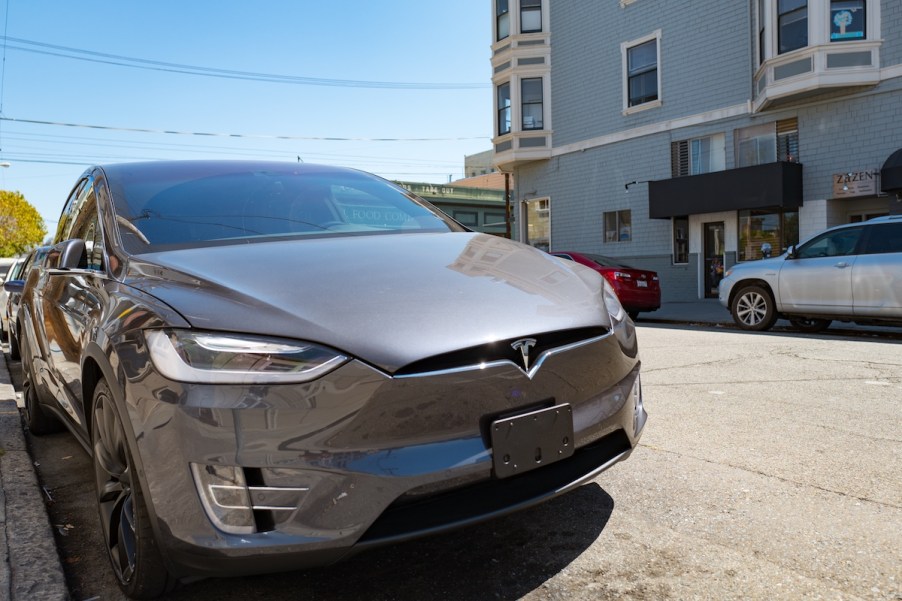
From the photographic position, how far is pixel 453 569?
8.42 ft

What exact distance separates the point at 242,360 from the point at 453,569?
1.17 meters

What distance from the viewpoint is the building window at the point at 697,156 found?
18.6 meters

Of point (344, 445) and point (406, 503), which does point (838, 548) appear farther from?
point (344, 445)

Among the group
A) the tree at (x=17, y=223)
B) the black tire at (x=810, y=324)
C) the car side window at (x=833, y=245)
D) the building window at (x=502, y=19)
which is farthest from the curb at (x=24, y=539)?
the tree at (x=17, y=223)

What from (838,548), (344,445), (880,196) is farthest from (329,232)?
(880,196)

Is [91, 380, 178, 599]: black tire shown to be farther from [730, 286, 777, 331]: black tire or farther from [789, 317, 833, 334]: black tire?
[789, 317, 833, 334]: black tire

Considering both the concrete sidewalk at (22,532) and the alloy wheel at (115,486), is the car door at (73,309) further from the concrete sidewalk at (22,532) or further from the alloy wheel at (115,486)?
the concrete sidewalk at (22,532)

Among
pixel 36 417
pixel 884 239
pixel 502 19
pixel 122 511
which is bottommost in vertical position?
pixel 36 417

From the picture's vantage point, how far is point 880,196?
1566 cm

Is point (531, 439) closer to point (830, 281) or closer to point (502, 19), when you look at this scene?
point (830, 281)

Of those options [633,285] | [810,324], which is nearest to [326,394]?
[810,324]

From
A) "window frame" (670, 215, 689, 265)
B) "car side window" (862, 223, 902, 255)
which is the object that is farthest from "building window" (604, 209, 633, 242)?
"car side window" (862, 223, 902, 255)

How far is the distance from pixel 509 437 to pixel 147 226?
1869mm

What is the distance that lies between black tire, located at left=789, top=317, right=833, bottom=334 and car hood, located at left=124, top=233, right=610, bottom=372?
9178 millimetres
